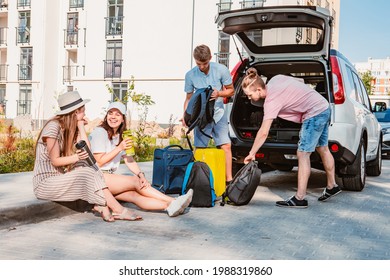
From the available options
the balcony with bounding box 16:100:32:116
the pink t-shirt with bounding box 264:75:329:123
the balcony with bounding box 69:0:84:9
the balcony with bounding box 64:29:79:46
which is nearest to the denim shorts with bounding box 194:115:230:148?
the pink t-shirt with bounding box 264:75:329:123

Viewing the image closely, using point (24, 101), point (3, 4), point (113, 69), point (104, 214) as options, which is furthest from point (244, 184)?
point (3, 4)

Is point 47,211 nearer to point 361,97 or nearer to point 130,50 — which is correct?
point 361,97

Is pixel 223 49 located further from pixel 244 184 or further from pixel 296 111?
pixel 244 184

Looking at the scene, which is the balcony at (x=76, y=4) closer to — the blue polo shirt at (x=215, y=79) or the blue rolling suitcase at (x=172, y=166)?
the blue polo shirt at (x=215, y=79)

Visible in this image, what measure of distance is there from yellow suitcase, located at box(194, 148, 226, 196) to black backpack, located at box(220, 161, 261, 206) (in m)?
0.26

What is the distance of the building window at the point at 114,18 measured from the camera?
35.9 meters

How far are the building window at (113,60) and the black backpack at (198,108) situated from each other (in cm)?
2984

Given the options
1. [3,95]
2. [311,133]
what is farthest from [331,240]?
[3,95]

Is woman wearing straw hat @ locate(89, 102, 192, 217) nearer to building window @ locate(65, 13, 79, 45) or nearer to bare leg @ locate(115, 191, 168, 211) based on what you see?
bare leg @ locate(115, 191, 168, 211)

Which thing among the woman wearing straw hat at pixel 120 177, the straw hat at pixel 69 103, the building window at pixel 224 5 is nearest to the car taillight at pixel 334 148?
the woman wearing straw hat at pixel 120 177

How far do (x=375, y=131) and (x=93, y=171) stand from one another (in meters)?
5.49

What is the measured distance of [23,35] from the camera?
129ft

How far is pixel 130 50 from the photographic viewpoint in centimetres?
3541

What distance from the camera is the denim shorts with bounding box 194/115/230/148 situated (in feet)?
22.7
